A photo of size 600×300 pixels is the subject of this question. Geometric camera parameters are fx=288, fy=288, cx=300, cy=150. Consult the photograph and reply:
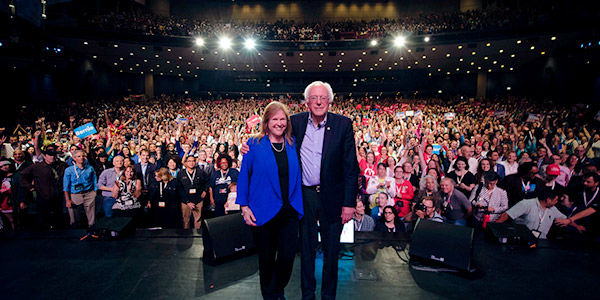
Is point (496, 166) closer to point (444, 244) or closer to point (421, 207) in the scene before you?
point (421, 207)

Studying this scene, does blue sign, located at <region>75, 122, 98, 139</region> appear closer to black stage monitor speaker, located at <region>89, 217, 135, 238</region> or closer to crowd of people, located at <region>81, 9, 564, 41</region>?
black stage monitor speaker, located at <region>89, 217, 135, 238</region>

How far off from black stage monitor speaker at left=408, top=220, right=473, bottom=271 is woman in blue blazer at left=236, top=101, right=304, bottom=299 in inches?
53.9

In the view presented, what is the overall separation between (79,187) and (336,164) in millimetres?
4111

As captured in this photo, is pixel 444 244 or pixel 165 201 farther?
pixel 165 201

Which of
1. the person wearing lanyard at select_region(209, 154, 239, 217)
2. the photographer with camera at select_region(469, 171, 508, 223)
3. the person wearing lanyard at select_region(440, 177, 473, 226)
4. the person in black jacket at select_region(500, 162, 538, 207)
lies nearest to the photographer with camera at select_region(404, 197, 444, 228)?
the person wearing lanyard at select_region(440, 177, 473, 226)

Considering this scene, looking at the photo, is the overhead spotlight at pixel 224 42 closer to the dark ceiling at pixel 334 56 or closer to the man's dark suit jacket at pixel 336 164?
the dark ceiling at pixel 334 56

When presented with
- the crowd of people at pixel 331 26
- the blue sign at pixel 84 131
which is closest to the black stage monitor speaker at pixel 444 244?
the blue sign at pixel 84 131

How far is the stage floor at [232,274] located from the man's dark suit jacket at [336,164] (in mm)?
820

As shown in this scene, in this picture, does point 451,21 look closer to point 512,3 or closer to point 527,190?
point 512,3

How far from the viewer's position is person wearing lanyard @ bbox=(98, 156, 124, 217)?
166 inches

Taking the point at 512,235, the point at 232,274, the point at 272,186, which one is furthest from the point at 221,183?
the point at 512,235

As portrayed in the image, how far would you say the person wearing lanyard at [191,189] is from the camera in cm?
408

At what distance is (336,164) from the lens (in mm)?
1962

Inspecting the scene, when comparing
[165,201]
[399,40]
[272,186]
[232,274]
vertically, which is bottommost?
[232,274]
